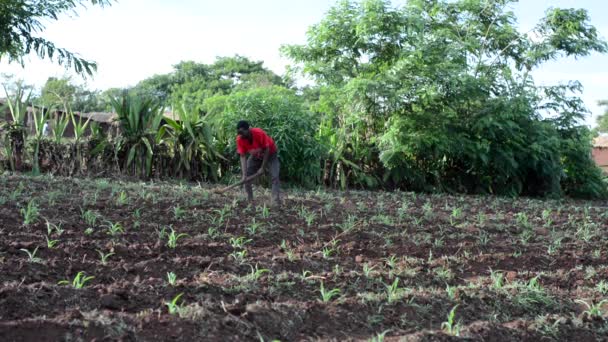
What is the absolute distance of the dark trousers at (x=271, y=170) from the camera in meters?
7.41

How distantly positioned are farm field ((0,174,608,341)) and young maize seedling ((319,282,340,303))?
10mm

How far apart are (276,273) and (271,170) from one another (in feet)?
11.4

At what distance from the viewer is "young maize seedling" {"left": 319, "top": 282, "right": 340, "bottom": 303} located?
3482mm

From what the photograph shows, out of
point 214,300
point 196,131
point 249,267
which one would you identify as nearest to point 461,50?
point 196,131

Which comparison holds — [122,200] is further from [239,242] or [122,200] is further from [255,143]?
[239,242]

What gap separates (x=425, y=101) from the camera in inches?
463

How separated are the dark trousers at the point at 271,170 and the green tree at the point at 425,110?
168 inches

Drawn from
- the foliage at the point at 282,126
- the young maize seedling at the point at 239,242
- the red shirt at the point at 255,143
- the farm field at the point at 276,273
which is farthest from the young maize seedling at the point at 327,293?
the foliage at the point at 282,126

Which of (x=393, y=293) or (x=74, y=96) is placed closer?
(x=393, y=293)

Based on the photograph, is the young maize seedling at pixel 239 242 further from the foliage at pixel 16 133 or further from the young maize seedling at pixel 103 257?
the foliage at pixel 16 133

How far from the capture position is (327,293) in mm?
3545

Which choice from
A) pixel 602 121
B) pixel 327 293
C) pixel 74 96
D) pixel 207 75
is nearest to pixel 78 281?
pixel 327 293

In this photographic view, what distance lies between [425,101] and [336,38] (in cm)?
222

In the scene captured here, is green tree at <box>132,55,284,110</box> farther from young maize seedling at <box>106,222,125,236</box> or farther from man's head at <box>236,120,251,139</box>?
young maize seedling at <box>106,222,125,236</box>
